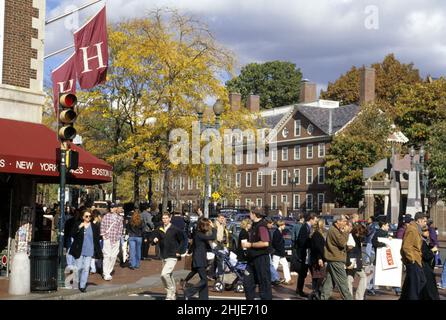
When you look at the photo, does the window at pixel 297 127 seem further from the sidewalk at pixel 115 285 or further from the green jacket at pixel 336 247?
the green jacket at pixel 336 247

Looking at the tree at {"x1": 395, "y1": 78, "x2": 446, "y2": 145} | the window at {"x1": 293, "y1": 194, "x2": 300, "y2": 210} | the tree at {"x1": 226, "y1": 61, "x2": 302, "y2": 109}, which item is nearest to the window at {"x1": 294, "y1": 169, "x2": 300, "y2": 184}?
the window at {"x1": 293, "y1": 194, "x2": 300, "y2": 210}

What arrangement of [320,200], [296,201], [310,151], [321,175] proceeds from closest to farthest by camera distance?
1. [321,175]
2. [320,200]
3. [310,151]
4. [296,201]

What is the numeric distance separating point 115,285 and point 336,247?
636cm

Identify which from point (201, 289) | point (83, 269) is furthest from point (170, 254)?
point (83, 269)

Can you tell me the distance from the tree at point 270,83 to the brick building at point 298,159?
12.3 meters

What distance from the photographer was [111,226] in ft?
61.9

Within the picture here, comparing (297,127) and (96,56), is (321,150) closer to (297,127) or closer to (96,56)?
(297,127)

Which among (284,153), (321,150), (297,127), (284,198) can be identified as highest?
(297,127)

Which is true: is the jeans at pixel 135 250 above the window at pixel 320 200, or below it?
below

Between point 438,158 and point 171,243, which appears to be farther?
point 438,158

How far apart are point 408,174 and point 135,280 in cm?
1696

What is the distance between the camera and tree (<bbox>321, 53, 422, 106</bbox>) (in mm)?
82125

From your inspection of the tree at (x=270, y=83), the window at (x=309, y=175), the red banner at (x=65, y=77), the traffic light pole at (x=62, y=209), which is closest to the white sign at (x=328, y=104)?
the window at (x=309, y=175)

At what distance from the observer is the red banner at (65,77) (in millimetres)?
19625
